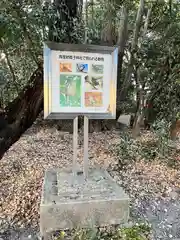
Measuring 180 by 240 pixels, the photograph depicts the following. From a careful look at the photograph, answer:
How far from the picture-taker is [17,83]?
3.65 meters

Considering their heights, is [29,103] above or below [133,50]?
below

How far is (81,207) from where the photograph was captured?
1.89 meters

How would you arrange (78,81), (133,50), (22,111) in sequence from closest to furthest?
(78,81) → (22,111) → (133,50)

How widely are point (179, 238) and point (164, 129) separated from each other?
192cm

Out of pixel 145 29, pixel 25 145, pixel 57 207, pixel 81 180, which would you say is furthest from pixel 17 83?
pixel 145 29

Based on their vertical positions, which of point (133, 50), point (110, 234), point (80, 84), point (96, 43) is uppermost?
point (96, 43)

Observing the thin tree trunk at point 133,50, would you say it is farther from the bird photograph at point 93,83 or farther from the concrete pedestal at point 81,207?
the concrete pedestal at point 81,207

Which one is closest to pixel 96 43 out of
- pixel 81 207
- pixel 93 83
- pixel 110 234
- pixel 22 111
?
pixel 93 83

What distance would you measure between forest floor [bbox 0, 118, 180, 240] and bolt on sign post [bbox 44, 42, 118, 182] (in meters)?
0.93

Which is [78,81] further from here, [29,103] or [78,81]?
A: [29,103]

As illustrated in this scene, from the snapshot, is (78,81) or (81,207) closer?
(81,207)

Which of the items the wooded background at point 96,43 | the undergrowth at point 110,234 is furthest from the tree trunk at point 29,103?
the undergrowth at point 110,234

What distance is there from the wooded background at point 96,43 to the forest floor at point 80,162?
0.56 m

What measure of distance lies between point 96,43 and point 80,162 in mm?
1746
